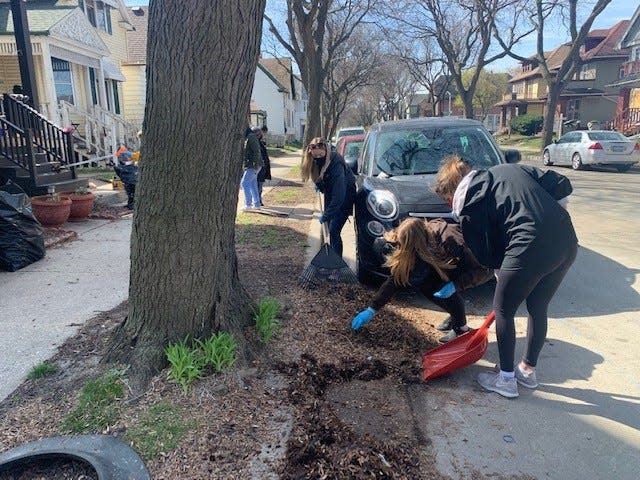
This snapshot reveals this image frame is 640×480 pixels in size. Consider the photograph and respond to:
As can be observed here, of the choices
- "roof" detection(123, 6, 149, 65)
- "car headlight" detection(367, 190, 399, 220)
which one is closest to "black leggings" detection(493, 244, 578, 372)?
"car headlight" detection(367, 190, 399, 220)

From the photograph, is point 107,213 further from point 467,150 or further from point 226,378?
point 226,378

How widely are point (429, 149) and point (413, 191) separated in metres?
1.24

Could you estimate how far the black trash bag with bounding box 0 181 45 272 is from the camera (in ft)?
17.7

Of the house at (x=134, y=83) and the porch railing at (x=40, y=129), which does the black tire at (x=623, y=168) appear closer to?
the porch railing at (x=40, y=129)

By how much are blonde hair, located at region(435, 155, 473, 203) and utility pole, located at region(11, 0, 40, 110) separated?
1035 centimetres

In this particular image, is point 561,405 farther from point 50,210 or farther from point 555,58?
point 555,58

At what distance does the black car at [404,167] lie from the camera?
4.66 m

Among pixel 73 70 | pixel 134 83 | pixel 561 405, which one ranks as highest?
pixel 134 83

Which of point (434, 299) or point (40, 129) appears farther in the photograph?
point (40, 129)

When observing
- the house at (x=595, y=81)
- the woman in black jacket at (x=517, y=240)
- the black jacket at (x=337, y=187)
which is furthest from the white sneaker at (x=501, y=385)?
the house at (x=595, y=81)

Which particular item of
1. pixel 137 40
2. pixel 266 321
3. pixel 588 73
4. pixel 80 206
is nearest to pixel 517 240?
pixel 266 321

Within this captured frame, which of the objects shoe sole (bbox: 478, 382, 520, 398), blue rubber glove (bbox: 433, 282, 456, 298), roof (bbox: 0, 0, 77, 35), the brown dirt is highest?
roof (bbox: 0, 0, 77, 35)

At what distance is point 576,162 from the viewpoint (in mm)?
18281

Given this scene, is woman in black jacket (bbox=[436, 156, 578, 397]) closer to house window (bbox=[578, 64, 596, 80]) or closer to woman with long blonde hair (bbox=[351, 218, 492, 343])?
woman with long blonde hair (bbox=[351, 218, 492, 343])
